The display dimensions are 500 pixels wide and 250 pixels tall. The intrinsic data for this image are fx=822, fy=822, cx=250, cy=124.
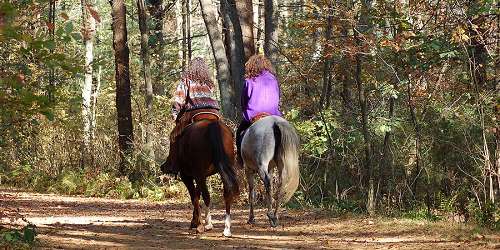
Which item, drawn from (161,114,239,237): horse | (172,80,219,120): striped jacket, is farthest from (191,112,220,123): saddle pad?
(172,80,219,120): striped jacket

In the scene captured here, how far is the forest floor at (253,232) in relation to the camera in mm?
9211

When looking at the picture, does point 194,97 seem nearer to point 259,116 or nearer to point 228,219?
point 259,116

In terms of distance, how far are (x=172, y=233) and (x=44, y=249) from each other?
115 inches

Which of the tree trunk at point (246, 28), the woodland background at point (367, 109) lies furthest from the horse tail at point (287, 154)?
the tree trunk at point (246, 28)

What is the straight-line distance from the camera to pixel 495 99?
11.4 meters

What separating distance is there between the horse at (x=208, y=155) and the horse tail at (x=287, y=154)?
817mm

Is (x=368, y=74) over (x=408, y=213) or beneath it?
over

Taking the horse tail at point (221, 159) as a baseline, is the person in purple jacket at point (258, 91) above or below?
above

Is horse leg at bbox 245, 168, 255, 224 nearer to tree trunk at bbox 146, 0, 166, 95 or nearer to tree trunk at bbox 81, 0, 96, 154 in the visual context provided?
tree trunk at bbox 81, 0, 96, 154

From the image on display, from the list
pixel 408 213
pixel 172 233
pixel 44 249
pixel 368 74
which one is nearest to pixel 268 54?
pixel 368 74

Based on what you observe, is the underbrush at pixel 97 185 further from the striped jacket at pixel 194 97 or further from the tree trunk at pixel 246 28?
the striped jacket at pixel 194 97

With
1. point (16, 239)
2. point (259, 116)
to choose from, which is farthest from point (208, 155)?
point (16, 239)

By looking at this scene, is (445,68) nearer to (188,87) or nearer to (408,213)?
(408,213)

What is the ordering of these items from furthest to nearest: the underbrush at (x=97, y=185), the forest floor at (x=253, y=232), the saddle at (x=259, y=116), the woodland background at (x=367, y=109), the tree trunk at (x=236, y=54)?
the underbrush at (x=97, y=185), the tree trunk at (x=236, y=54), the saddle at (x=259, y=116), the woodland background at (x=367, y=109), the forest floor at (x=253, y=232)
